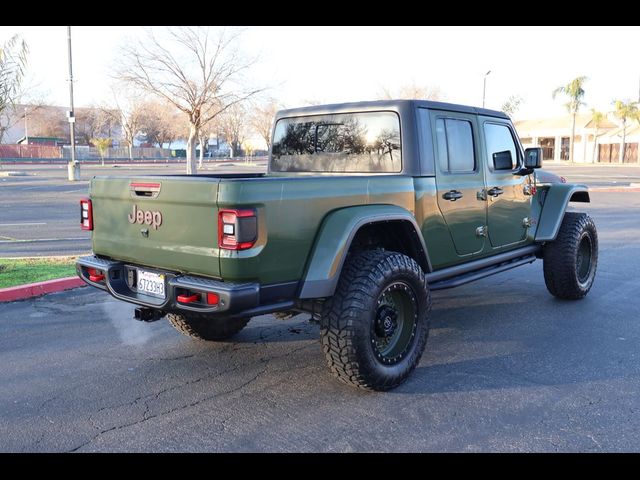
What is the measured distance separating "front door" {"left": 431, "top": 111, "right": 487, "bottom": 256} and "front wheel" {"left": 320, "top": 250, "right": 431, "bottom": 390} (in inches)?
31.8

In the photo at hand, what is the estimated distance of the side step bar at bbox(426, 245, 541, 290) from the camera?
475 centimetres

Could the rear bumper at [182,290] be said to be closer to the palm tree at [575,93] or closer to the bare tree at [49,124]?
the palm tree at [575,93]

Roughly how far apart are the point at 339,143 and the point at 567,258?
279cm

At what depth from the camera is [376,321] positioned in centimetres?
397

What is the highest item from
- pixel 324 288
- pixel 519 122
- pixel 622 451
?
pixel 519 122

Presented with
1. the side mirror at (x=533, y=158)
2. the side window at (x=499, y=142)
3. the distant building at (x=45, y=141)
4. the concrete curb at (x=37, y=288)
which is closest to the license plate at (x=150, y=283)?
the concrete curb at (x=37, y=288)

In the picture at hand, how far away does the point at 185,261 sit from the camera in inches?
144

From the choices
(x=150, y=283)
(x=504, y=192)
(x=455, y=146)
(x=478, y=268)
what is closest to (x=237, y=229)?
(x=150, y=283)

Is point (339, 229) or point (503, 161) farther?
point (503, 161)

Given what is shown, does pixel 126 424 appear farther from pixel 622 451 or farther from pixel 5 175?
pixel 5 175

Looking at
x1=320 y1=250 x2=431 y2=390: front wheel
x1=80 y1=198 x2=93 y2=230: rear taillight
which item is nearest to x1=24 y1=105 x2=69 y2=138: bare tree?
x1=80 y1=198 x2=93 y2=230: rear taillight

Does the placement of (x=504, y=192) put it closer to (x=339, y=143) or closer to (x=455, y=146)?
(x=455, y=146)

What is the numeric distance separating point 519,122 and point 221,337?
8850 centimetres

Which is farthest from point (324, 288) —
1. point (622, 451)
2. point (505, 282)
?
point (505, 282)
